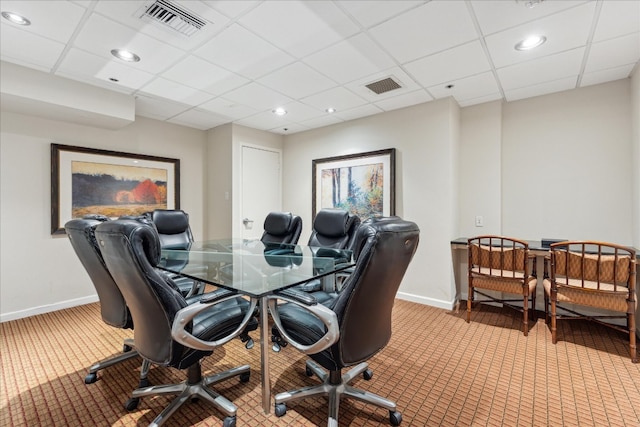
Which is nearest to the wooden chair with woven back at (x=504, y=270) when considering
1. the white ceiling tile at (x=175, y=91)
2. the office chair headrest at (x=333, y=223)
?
the office chair headrest at (x=333, y=223)

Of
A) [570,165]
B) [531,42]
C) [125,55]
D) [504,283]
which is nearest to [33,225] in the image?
[125,55]

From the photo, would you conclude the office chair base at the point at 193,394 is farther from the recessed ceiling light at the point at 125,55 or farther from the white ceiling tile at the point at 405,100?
the white ceiling tile at the point at 405,100

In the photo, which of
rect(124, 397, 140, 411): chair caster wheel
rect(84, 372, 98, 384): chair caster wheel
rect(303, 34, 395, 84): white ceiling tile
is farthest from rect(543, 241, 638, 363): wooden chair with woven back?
rect(84, 372, 98, 384): chair caster wheel

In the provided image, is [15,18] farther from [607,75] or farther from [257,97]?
[607,75]

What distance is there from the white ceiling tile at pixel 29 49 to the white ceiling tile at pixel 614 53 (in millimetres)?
4430

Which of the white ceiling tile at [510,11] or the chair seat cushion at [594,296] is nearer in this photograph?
the white ceiling tile at [510,11]

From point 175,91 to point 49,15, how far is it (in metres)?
1.35

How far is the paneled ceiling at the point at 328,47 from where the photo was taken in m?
2.00

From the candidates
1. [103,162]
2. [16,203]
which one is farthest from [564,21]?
[16,203]

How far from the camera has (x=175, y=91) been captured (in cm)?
338

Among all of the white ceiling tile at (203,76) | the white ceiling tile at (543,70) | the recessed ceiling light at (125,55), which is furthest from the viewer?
the white ceiling tile at (203,76)

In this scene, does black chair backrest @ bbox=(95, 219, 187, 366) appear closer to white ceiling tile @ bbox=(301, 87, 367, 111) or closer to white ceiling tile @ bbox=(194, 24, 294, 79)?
white ceiling tile @ bbox=(194, 24, 294, 79)

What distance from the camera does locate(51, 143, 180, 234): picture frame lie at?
11.8 ft

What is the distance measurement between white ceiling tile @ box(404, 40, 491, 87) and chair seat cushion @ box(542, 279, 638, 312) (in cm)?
215
